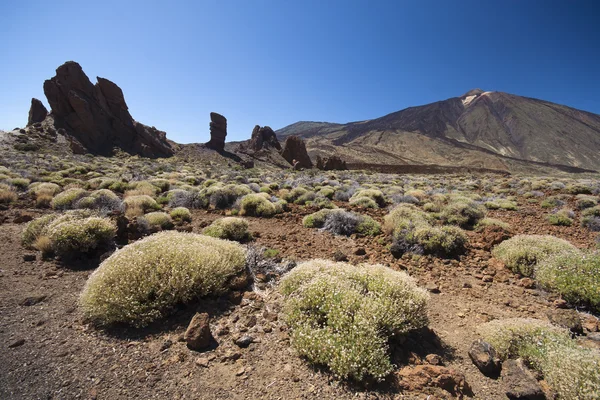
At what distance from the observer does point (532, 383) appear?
2.61 metres

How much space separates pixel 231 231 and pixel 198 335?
4.13 metres

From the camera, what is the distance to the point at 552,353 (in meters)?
2.71

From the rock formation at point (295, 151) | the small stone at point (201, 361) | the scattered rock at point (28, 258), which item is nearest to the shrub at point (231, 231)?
the scattered rock at point (28, 258)

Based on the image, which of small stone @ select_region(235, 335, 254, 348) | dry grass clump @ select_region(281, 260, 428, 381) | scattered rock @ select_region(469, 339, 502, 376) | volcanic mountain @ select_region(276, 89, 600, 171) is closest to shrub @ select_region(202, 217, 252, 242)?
dry grass clump @ select_region(281, 260, 428, 381)

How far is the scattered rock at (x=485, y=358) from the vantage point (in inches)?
114

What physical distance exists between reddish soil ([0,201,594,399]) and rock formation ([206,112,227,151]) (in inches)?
1990

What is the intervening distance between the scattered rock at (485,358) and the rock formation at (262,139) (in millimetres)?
53655

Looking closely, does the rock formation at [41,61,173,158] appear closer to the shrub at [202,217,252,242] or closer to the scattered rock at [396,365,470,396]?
the shrub at [202,217,252,242]

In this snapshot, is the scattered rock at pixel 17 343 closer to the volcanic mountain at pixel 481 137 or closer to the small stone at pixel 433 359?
the small stone at pixel 433 359

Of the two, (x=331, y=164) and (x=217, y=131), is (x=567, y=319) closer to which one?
(x=331, y=164)

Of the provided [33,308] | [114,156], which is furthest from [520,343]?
[114,156]

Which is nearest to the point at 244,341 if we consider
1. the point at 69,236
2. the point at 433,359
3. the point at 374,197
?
the point at 433,359

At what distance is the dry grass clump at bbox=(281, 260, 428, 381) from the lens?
2719 mm

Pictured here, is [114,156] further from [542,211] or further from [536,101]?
[536,101]
